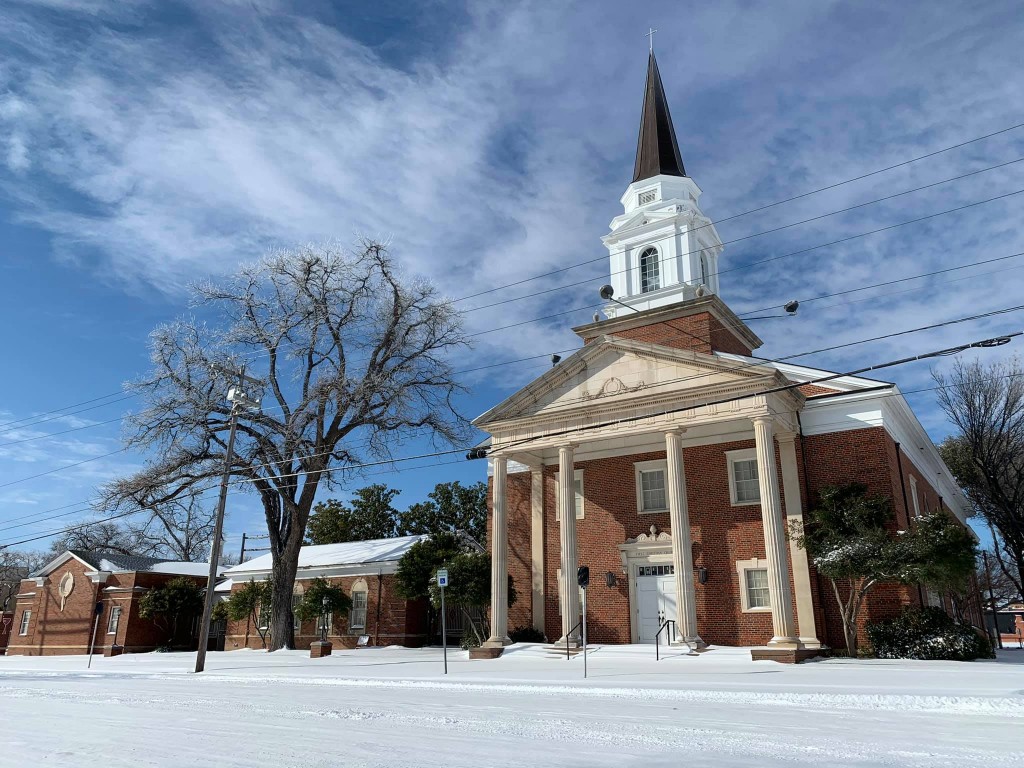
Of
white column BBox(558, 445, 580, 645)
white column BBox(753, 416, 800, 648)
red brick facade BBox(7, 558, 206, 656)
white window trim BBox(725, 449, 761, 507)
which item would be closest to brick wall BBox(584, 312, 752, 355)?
white window trim BBox(725, 449, 761, 507)

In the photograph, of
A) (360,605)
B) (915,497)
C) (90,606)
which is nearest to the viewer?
(915,497)

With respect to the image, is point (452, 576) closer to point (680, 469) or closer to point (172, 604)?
point (680, 469)

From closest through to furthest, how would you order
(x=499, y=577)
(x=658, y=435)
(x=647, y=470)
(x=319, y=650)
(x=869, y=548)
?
(x=869, y=548)
(x=499, y=577)
(x=658, y=435)
(x=319, y=650)
(x=647, y=470)

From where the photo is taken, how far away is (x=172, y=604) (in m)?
39.1

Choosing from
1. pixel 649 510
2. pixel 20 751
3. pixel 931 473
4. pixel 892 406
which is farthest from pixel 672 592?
pixel 20 751

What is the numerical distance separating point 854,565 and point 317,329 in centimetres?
2053

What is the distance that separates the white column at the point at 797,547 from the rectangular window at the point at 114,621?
33778 millimetres

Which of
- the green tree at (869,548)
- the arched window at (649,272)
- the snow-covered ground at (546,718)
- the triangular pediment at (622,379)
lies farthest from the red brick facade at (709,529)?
the arched window at (649,272)

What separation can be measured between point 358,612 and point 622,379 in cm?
1782

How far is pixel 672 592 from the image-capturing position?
2492 centimetres

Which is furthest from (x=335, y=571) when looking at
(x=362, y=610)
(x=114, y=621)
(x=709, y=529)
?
(x=709, y=529)

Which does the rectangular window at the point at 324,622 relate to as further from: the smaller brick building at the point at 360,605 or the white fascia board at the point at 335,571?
the white fascia board at the point at 335,571

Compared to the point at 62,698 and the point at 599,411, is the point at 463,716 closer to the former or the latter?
the point at 62,698

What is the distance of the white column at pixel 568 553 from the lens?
23188 millimetres
